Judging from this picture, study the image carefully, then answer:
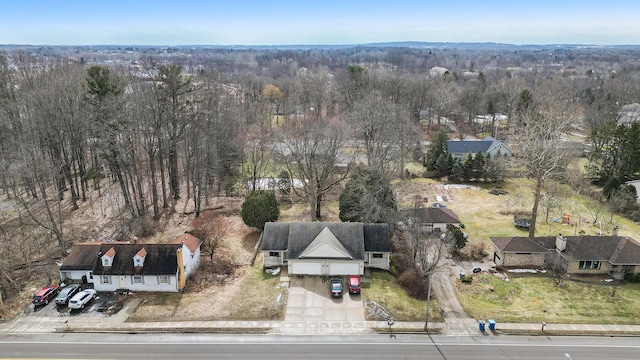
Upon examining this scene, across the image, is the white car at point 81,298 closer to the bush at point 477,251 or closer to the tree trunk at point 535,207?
the bush at point 477,251

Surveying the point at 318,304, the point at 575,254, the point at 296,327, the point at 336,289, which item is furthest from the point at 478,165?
the point at 296,327

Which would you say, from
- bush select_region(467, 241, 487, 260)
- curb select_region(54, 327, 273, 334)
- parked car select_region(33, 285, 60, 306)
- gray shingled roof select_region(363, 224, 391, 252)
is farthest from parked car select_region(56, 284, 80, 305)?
bush select_region(467, 241, 487, 260)

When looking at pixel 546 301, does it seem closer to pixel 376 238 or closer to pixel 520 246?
pixel 520 246

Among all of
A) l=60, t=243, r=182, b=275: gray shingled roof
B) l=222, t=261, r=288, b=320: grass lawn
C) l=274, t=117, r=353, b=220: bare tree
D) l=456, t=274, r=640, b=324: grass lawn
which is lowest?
l=456, t=274, r=640, b=324: grass lawn

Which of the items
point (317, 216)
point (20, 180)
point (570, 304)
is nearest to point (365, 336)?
point (570, 304)

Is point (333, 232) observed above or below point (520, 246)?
above

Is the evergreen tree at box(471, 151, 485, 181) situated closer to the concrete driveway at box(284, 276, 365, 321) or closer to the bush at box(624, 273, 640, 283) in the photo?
the bush at box(624, 273, 640, 283)
